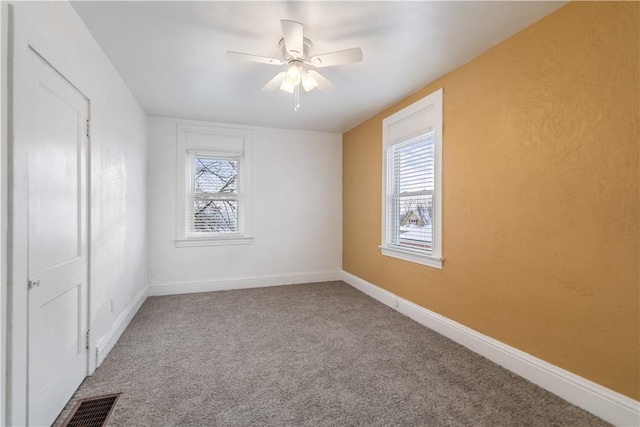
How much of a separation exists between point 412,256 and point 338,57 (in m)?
2.16

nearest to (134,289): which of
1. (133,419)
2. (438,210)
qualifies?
(133,419)

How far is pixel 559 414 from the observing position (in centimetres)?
171

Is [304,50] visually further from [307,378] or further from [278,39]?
[307,378]

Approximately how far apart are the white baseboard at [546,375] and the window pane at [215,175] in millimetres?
3168

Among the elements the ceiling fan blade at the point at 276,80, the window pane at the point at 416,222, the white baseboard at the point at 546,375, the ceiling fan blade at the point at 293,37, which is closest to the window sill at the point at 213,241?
the window pane at the point at 416,222

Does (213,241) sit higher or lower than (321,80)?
lower

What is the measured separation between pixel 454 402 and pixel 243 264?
339 cm

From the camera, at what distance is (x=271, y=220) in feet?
15.3

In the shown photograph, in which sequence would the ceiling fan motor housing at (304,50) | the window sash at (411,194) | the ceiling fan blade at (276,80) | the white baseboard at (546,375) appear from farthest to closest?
the window sash at (411,194) → the ceiling fan blade at (276,80) → the ceiling fan motor housing at (304,50) → the white baseboard at (546,375)

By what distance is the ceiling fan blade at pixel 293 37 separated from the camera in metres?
1.83

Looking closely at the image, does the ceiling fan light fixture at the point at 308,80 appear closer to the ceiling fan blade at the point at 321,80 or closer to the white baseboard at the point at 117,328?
the ceiling fan blade at the point at 321,80

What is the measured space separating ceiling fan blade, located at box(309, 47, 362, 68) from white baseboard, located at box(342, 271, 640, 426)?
2.41m

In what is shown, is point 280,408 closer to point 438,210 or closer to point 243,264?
point 438,210

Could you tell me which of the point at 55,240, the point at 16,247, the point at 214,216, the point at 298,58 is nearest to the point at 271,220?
the point at 214,216
